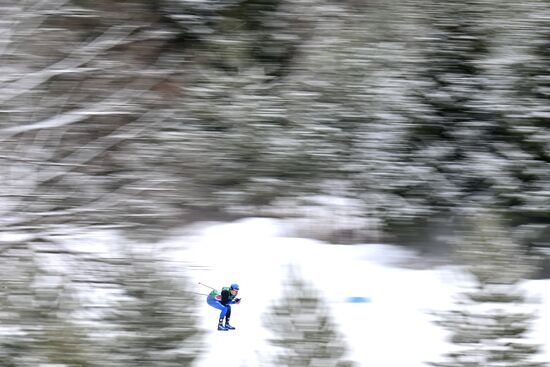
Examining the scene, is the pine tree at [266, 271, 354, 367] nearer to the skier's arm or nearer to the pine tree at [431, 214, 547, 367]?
the pine tree at [431, 214, 547, 367]

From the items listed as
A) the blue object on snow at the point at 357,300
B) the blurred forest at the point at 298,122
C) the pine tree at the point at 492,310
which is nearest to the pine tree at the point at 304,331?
the pine tree at the point at 492,310

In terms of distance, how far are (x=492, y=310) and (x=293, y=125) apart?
120 inches

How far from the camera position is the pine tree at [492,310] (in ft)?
10.4

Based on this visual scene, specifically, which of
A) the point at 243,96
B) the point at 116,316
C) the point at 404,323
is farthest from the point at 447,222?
the point at 116,316

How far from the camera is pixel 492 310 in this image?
3.20 metres

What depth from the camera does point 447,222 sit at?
19.5 ft

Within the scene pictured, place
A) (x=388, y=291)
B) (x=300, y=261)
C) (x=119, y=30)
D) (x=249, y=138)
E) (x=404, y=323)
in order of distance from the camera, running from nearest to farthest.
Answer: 1. (x=404, y=323)
2. (x=388, y=291)
3. (x=300, y=261)
4. (x=249, y=138)
5. (x=119, y=30)

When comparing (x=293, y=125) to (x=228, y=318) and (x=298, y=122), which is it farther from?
(x=228, y=318)

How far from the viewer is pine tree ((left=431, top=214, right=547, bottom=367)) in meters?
3.17

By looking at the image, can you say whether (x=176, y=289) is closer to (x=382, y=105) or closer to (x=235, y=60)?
(x=382, y=105)

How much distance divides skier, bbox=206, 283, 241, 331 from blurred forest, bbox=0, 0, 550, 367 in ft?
3.74

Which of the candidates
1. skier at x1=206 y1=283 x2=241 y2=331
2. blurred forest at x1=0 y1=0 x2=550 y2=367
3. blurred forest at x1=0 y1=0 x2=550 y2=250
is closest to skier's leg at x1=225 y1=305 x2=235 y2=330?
skier at x1=206 y1=283 x2=241 y2=331

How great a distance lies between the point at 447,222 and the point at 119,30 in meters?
3.13

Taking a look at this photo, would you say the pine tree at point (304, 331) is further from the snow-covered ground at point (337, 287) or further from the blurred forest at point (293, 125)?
the blurred forest at point (293, 125)
